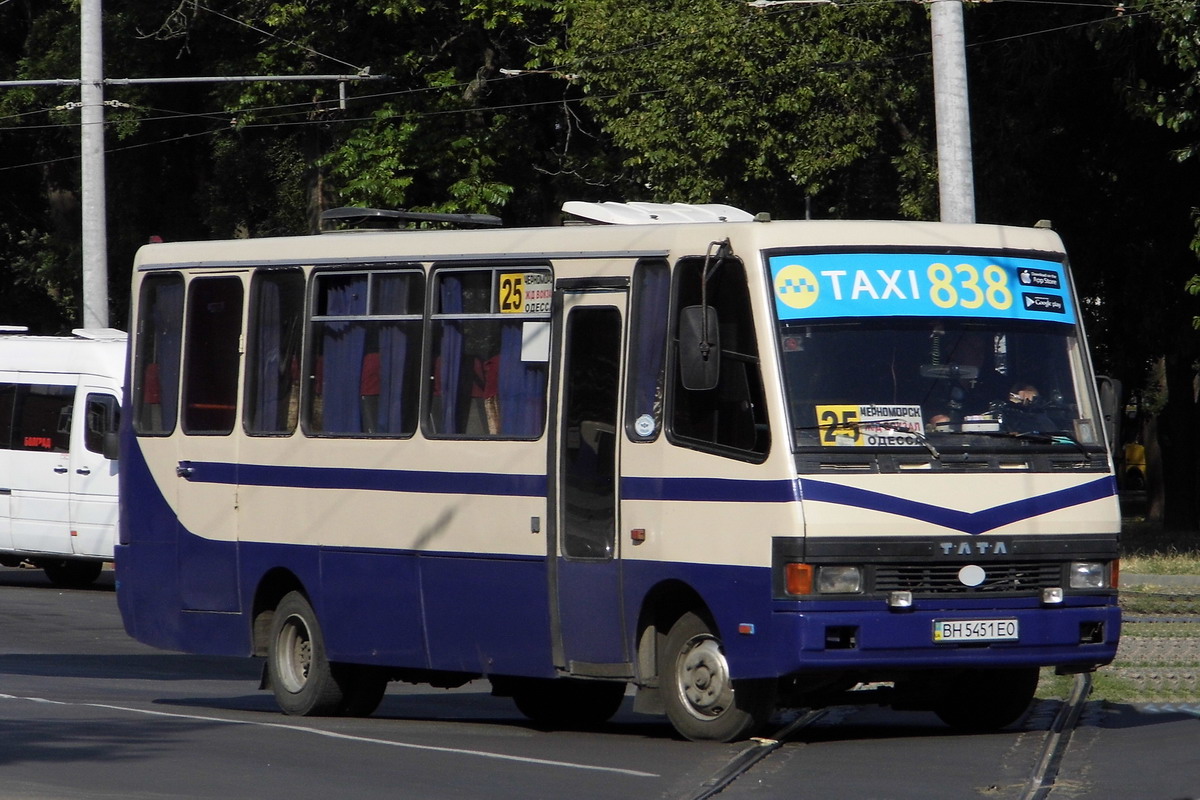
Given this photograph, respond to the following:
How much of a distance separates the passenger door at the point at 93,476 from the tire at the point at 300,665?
10.9 m

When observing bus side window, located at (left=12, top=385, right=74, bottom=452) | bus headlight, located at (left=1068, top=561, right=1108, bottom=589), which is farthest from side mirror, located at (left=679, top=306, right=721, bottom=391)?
bus side window, located at (left=12, top=385, right=74, bottom=452)

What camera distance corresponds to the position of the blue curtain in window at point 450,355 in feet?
37.8

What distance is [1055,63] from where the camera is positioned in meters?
24.6

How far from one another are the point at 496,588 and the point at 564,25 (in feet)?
82.7

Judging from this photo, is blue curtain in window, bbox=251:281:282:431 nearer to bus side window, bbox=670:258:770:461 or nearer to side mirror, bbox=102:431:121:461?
side mirror, bbox=102:431:121:461

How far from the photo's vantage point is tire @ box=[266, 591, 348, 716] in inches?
485

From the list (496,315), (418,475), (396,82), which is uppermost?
(396,82)

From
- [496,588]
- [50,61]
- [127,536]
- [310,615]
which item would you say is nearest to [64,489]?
[127,536]

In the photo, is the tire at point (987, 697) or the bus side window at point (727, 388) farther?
the tire at point (987, 697)

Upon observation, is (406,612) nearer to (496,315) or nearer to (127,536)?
(496,315)

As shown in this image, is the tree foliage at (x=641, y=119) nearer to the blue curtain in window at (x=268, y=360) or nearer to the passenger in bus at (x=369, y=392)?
the blue curtain in window at (x=268, y=360)

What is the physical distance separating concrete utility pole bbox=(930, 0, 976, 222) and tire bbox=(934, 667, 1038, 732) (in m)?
6.18

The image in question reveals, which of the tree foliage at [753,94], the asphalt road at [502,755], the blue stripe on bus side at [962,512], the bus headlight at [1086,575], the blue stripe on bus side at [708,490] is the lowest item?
the asphalt road at [502,755]

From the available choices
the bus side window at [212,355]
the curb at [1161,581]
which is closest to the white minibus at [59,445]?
the bus side window at [212,355]
